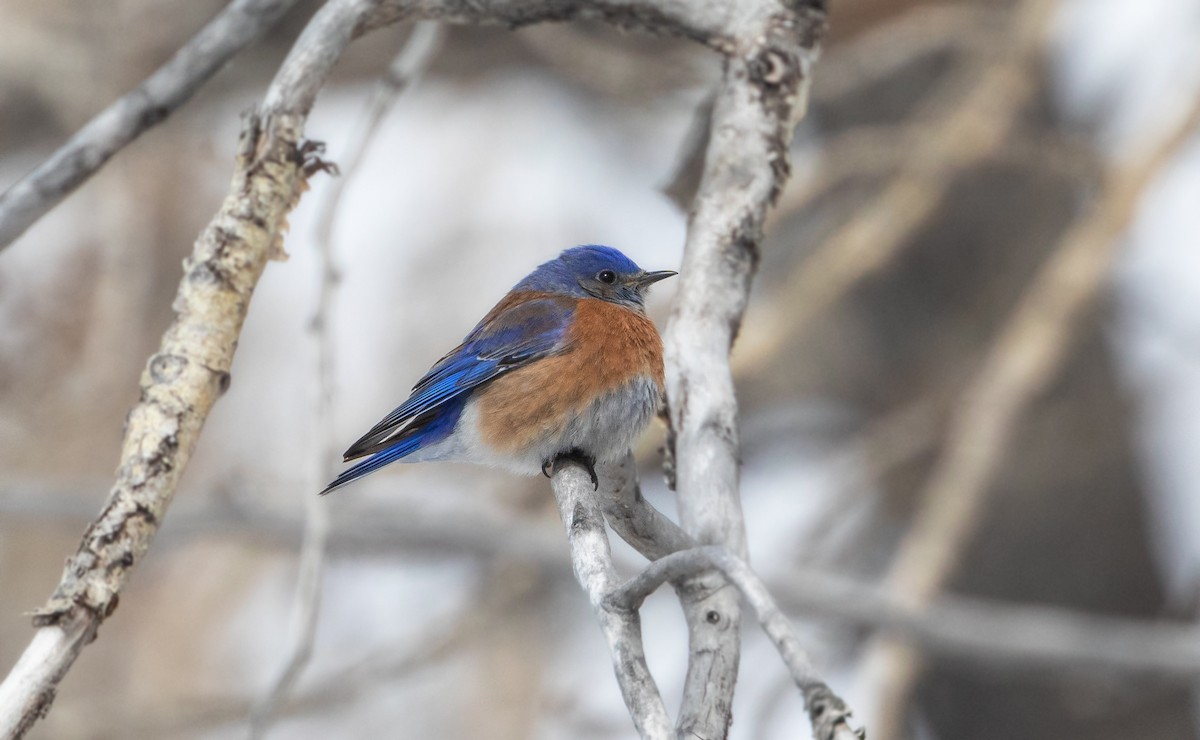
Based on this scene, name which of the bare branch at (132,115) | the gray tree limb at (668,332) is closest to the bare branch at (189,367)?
the gray tree limb at (668,332)

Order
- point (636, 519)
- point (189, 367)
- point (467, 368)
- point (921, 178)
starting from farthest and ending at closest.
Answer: point (921, 178), point (467, 368), point (636, 519), point (189, 367)

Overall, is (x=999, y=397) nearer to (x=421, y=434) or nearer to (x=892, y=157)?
(x=892, y=157)

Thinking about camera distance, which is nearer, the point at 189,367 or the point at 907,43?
the point at 189,367

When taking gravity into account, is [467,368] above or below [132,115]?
above

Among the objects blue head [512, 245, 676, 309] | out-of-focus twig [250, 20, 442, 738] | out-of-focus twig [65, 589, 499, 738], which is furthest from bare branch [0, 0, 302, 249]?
out-of-focus twig [65, 589, 499, 738]

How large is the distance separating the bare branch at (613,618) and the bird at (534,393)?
2.79 ft

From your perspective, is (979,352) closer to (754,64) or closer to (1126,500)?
(1126,500)

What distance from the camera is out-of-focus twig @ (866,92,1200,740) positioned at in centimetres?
480

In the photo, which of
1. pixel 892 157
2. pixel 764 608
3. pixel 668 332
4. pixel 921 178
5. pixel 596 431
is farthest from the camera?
pixel 892 157

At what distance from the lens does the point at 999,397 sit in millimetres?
4879

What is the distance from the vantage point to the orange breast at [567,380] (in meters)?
3.20

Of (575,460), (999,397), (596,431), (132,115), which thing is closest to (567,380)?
(596,431)

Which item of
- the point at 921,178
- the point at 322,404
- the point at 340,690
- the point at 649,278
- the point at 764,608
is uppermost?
→ the point at 921,178

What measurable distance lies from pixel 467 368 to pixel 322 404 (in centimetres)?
78
